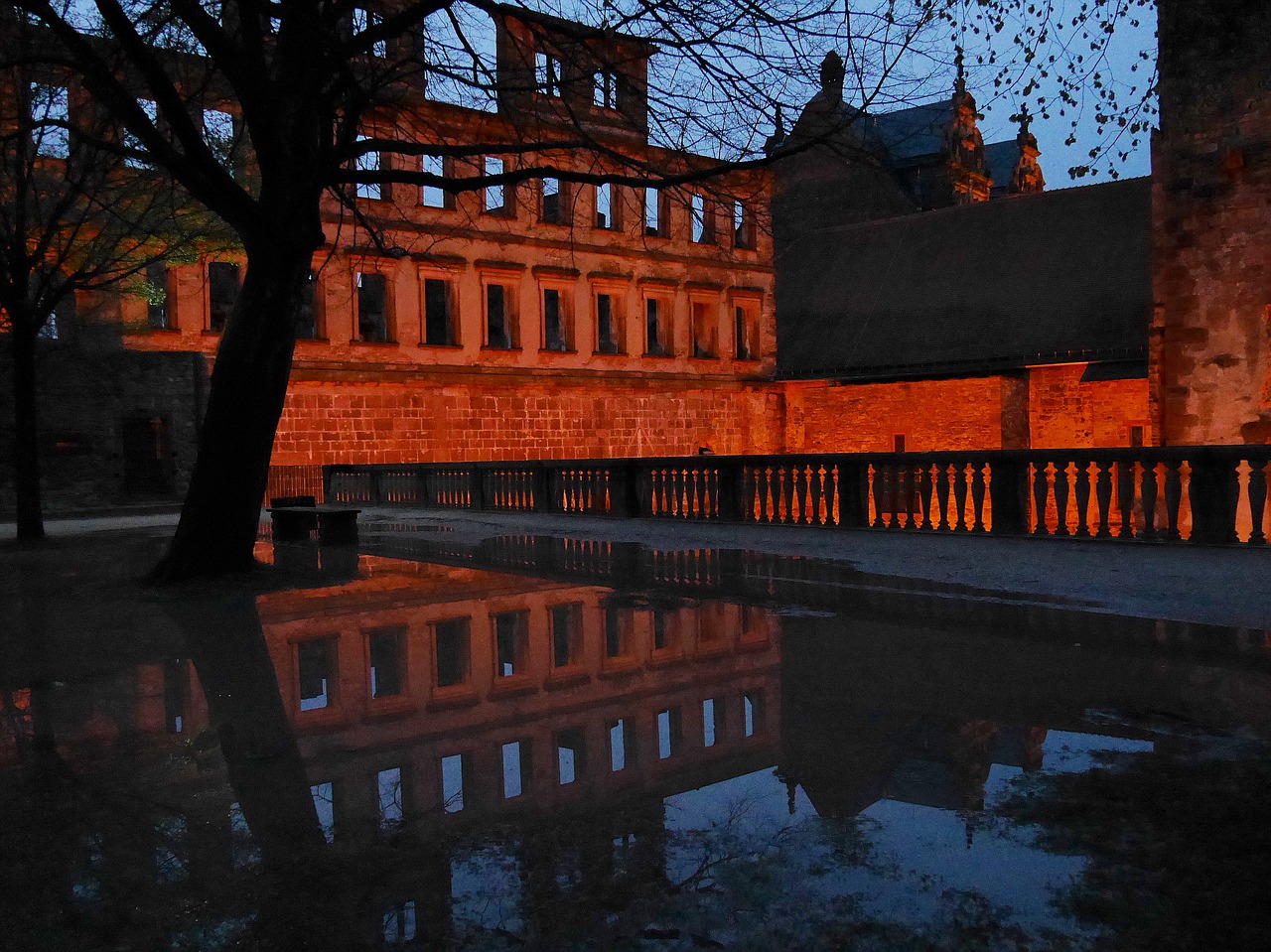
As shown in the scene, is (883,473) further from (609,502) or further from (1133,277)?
(1133,277)

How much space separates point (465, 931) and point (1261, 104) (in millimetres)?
20598

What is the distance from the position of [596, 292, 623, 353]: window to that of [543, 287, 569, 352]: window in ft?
5.19

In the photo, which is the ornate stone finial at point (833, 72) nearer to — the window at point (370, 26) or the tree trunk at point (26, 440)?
the window at point (370, 26)

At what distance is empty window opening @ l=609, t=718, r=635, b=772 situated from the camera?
11.7 ft

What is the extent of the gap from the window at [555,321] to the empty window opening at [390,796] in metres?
34.4

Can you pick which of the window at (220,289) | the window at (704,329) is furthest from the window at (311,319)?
the window at (704,329)

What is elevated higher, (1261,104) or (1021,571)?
(1261,104)

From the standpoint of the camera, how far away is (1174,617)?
609 centimetres

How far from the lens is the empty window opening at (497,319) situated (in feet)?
120

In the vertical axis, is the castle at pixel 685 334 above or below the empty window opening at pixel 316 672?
above

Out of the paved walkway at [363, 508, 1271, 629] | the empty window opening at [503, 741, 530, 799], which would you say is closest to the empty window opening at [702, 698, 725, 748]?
the empty window opening at [503, 741, 530, 799]

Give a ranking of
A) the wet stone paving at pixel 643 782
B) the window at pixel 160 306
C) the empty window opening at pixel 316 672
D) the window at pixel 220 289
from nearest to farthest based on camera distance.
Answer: the wet stone paving at pixel 643 782
the empty window opening at pixel 316 672
the window at pixel 160 306
the window at pixel 220 289

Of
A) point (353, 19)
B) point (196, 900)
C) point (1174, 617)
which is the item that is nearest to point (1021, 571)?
point (1174, 617)

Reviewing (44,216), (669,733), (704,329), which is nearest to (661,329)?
(704,329)
